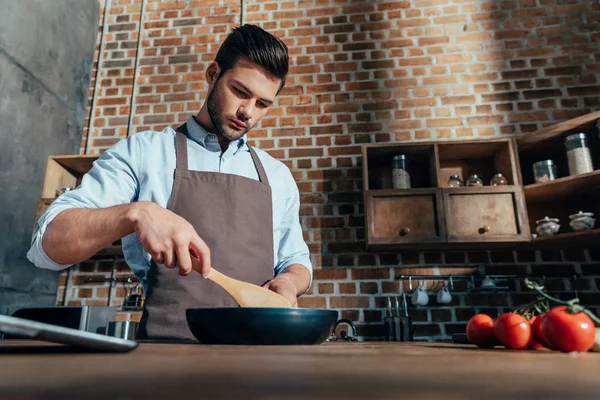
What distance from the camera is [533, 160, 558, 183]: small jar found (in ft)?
8.25

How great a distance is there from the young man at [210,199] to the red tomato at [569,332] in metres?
0.70

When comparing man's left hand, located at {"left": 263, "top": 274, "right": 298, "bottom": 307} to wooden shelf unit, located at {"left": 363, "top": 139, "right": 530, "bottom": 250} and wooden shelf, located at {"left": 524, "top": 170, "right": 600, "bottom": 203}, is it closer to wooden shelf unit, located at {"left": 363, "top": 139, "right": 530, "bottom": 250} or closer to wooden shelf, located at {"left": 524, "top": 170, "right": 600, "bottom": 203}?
wooden shelf unit, located at {"left": 363, "top": 139, "right": 530, "bottom": 250}

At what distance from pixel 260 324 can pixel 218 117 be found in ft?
3.40

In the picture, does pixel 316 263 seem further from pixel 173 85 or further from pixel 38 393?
pixel 38 393

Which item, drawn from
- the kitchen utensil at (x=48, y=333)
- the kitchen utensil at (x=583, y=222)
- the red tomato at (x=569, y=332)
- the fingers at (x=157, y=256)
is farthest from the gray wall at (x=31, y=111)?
the kitchen utensil at (x=583, y=222)

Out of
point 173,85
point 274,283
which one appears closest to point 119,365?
point 274,283

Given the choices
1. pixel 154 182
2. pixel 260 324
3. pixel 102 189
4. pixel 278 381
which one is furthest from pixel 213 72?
pixel 278 381

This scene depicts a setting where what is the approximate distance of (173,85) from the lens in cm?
326

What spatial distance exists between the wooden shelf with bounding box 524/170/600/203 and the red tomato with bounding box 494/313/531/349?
1.78 meters

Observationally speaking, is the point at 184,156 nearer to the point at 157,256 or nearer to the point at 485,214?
the point at 157,256

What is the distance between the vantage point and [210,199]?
153 cm

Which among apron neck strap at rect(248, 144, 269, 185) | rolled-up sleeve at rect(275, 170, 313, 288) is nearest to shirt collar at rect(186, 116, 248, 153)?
apron neck strap at rect(248, 144, 269, 185)

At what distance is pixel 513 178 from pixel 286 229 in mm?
1584

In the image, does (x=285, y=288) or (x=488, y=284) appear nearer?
(x=285, y=288)
